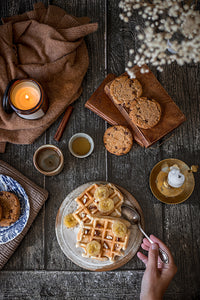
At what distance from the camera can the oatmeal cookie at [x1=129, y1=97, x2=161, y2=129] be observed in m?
1.58

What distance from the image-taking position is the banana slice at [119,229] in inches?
59.1

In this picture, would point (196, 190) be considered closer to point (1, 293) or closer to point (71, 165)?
point (71, 165)

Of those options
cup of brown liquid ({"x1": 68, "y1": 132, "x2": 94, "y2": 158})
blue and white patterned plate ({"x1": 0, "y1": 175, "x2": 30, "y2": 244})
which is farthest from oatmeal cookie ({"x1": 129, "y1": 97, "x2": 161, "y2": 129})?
blue and white patterned plate ({"x1": 0, "y1": 175, "x2": 30, "y2": 244})

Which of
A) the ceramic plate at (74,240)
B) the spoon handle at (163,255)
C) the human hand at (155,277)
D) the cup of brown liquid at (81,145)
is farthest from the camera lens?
the cup of brown liquid at (81,145)

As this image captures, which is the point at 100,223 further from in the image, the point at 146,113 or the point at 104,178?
the point at 146,113

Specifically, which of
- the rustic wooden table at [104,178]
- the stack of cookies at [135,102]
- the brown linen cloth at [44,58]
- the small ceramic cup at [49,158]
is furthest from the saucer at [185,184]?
the brown linen cloth at [44,58]

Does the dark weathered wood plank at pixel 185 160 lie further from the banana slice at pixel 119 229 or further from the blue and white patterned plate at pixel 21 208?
the blue and white patterned plate at pixel 21 208

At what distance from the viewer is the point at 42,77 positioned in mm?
1681

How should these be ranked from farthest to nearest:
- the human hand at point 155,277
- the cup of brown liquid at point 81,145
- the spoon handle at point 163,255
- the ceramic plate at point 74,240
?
the cup of brown liquid at point 81,145 → the ceramic plate at point 74,240 → the spoon handle at point 163,255 → the human hand at point 155,277

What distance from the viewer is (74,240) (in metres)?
1.62

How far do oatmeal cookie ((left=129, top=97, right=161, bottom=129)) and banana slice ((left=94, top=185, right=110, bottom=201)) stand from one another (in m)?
0.42

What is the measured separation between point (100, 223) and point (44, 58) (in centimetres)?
105

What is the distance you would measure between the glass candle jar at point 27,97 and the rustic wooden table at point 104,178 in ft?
0.73

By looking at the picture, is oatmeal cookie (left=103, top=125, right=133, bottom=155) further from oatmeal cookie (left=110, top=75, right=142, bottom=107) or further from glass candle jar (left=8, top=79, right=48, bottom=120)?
glass candle jar (left=8, top=79, right=48, bottom=120)
